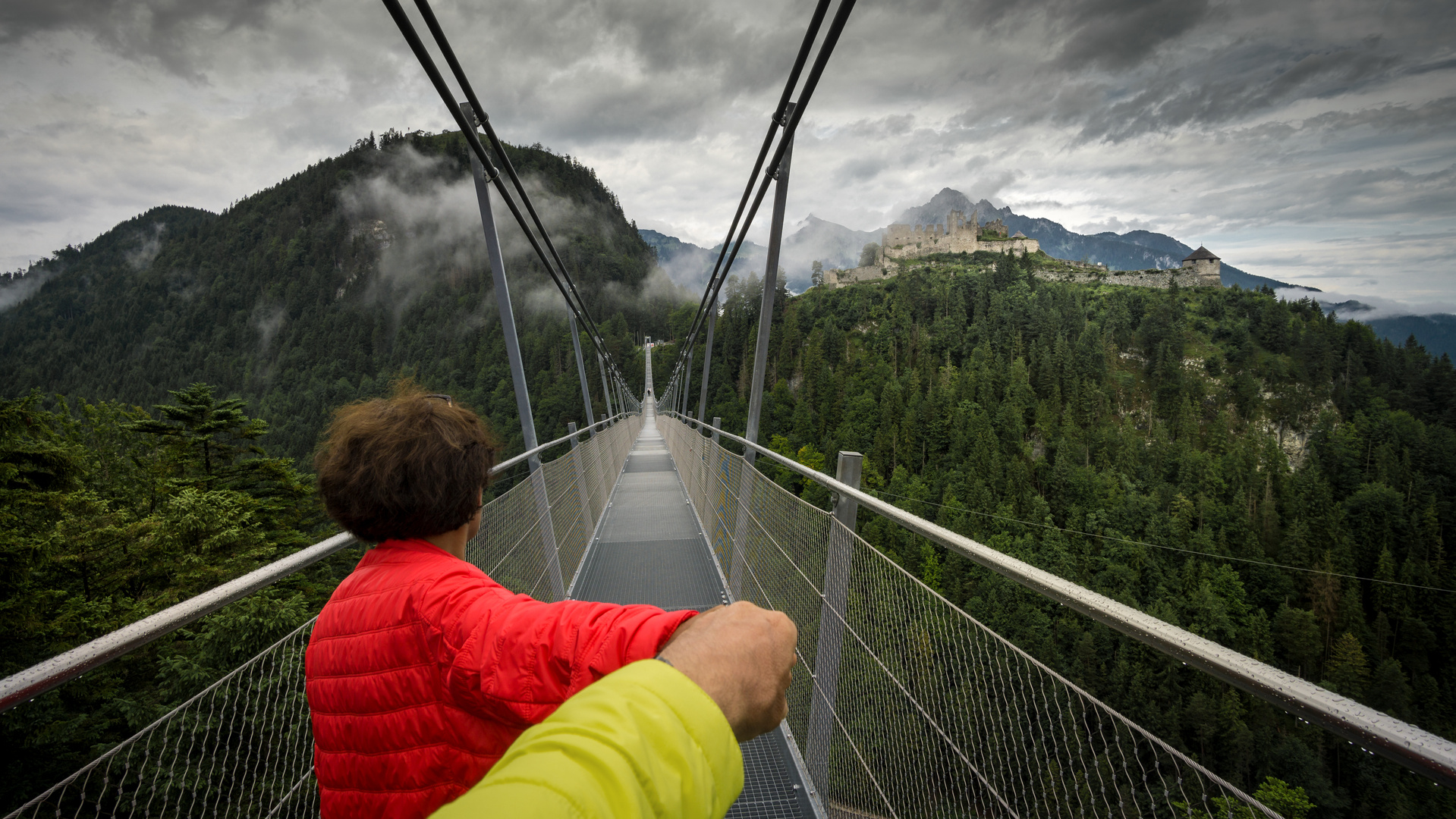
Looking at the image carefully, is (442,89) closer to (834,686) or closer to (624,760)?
(834,686)

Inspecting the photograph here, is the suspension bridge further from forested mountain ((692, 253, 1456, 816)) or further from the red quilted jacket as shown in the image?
forested mountain ((692, 253, 1456, 816))

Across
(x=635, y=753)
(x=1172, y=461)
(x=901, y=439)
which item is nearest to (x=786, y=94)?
(x=635, y=753)

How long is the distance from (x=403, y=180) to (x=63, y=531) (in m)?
165

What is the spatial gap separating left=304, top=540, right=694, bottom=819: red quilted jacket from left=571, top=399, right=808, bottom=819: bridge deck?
62.0 inches

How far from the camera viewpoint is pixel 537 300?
4377 inches

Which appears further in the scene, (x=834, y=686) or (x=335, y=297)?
(x=335, y=297)

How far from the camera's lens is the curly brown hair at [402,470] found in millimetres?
901

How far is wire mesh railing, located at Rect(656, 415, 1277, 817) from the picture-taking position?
98 cm

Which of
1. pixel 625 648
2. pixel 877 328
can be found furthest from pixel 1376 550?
pixel 625 648

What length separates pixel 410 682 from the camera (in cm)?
81

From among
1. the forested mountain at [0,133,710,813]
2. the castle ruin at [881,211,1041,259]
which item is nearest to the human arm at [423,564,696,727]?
the forested mountain at [0,133,710,813]

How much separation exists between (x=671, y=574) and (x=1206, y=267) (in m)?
122

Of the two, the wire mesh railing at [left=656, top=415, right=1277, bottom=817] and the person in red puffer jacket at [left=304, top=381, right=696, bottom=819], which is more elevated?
the person in red puffer jacket at [left=304, top=381, right=696, bottom=819]

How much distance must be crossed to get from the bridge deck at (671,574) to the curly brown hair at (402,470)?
1.70 meters
